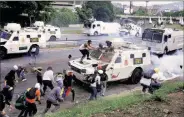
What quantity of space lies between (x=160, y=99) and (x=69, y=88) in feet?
13.8

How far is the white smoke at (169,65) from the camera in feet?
61.3

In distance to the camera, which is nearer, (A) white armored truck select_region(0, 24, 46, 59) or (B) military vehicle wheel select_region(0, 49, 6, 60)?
(B) military vehicle wheel select_region(0, 49, 6, 60)

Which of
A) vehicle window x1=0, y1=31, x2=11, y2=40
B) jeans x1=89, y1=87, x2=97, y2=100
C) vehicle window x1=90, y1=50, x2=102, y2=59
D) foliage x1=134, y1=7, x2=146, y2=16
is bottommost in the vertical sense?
jeans x1=89, y1=87, x2=97, y2=100

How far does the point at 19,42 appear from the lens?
21.2 meters

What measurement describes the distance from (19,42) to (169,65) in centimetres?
1037

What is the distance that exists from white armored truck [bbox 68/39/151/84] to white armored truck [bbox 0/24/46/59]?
22.1 ft

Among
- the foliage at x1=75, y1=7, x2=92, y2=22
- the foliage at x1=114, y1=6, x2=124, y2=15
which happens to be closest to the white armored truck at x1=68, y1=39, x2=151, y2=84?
the foliage at x1=75, y1=7, x2=92, y2=22

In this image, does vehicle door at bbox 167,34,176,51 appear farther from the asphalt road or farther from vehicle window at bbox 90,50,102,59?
vehicle window at bbox 90,50,102,59

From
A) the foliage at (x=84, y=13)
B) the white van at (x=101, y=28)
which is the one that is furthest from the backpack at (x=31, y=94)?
the foliage at (x=84, y=13)

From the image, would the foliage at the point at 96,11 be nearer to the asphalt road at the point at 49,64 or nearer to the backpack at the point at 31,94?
the asphalt road at the point at 49,64

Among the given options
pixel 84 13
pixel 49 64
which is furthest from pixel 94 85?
pixel 84 13

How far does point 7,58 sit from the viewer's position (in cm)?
2119

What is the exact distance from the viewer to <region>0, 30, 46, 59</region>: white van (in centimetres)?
2047

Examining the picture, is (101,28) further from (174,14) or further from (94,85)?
(94,85)
